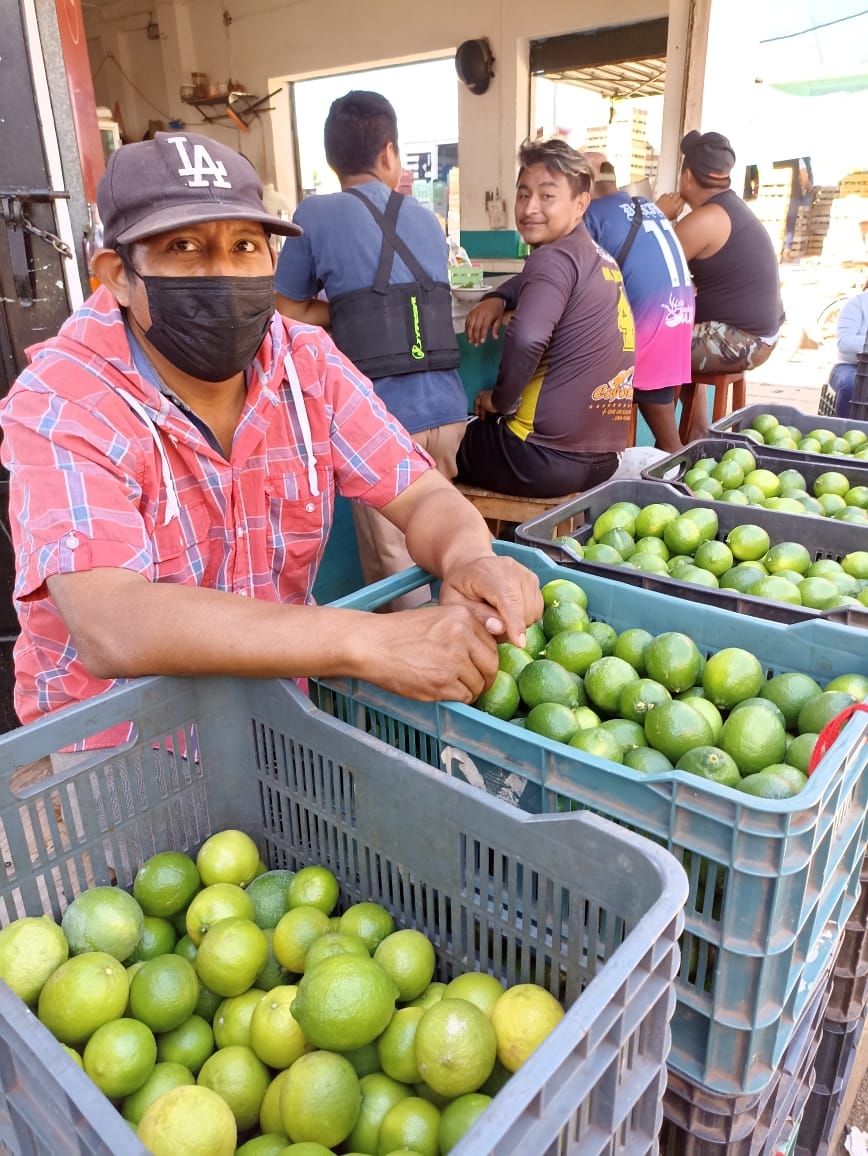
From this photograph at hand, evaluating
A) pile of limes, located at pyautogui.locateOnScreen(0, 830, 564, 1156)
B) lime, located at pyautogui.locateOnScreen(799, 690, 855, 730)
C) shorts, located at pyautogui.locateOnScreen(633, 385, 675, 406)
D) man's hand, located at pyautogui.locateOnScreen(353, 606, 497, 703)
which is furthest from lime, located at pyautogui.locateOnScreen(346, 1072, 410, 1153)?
shorts, located at pyautogui.locateOnScreen(633, 385, 675, 406)

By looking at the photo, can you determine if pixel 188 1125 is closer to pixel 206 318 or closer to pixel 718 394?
pixel 206 318

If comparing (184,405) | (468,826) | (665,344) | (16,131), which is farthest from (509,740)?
(665,344)

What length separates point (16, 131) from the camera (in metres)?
2.80

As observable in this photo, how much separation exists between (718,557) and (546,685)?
99cm

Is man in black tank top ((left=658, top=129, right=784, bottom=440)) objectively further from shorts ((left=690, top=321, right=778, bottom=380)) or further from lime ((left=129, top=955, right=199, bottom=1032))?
lime ((left=129, top=955, right=199, bottom=1032))

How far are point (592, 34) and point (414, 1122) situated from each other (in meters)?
10.4

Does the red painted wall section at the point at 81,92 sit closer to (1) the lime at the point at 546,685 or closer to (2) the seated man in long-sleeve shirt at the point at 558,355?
(2) the seated man in long-sleeve shirt at the point at 558,355

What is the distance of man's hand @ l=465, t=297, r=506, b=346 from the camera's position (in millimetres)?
4266

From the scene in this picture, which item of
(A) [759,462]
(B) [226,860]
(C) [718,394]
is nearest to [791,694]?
(B) [226,860]

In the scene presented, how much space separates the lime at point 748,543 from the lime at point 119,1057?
204 cm

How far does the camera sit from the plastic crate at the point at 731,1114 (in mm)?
1262

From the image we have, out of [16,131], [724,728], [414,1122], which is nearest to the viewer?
[414,1122]

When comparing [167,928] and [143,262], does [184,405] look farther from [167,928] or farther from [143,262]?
[167,928]

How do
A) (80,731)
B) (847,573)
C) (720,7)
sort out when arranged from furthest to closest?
(720,7), (847,573), (80,731)
